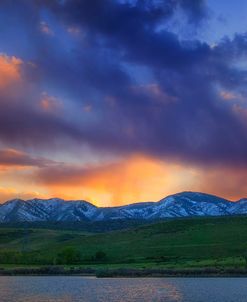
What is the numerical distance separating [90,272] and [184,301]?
9398 cm

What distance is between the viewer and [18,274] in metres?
175

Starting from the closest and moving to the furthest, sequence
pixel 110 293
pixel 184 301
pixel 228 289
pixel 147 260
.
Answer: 1. pixel 184 301
2. pixel 110 293
3. pixel 228 289
4. pixel 147 260

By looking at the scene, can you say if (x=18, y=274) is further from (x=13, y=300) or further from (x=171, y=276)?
(x=13, y=300)

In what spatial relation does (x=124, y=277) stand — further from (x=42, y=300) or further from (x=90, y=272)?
(x=42, y=300)

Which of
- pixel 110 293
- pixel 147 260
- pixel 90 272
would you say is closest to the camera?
pixel 110 293

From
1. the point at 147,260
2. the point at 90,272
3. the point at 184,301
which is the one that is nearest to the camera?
the point at 184,301

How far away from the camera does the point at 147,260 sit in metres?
193

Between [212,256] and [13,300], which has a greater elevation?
[212,256]

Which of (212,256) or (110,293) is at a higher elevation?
(212,256)

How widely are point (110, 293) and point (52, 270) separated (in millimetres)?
87706

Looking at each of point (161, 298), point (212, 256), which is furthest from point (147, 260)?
point (161, 298)

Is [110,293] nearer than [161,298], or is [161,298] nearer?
[161,298]

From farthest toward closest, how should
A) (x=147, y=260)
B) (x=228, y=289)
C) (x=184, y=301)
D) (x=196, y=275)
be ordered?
(x=147, y=260)
(x=196, y=275)
(x=228, y=289)
(x=184, y=301)

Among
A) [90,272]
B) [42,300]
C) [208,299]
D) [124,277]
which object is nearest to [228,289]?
[208,299]
